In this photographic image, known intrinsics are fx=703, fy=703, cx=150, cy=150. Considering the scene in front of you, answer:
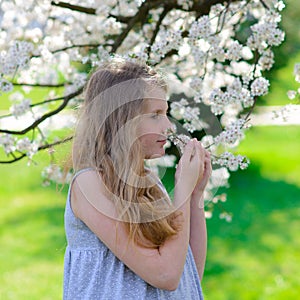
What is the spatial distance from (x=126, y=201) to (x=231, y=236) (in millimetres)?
3341

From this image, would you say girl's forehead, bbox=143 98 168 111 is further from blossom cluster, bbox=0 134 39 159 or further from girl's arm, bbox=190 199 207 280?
blossom cluster, bbox=0 134 39 159

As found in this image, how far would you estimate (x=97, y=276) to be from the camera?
153cm

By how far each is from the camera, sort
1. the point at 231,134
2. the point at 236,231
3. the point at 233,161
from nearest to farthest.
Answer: the point at 233,161, the point at 231,134, the point at 236,231

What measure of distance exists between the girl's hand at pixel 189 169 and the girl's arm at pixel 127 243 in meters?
0.09

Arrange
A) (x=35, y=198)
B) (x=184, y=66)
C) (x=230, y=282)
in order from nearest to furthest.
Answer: (x=184, y=66) < (x=230, y=282) < (x=35, y=198)

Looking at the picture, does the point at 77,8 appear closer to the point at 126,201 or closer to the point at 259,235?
the point at 126,201

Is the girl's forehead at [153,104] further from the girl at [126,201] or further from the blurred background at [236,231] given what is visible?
the blurred background at [236,231]

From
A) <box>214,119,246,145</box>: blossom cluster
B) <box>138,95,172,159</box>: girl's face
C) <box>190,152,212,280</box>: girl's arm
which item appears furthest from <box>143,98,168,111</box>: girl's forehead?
<box>214,119,246,145</box>: blossom cluster

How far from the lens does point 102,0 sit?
3191 mm

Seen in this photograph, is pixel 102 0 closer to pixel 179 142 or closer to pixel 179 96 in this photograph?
pixel 179 96

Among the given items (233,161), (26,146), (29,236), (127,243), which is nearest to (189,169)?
(127,243)

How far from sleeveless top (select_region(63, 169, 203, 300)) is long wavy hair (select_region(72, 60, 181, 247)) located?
92 millimetres

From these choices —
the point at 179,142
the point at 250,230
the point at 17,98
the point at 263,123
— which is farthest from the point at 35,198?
the point at 179,142

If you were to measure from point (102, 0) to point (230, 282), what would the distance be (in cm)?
172
